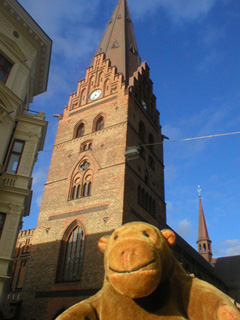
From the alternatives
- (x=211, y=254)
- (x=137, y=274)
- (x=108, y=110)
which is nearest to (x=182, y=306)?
(x=137, y=274)

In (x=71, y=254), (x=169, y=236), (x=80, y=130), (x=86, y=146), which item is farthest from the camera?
(x=80, y=130)

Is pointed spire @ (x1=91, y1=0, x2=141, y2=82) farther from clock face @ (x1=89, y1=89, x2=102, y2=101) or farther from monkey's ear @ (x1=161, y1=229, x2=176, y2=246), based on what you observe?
monkey's ear @ (x1=161, y1=229, x2=176, y2=246)

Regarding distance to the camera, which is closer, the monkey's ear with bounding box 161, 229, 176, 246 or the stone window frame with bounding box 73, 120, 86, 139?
the monkey's ear with bounding box 161, 229, 176, 246

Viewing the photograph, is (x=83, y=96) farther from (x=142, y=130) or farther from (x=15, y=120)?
(x=15, y=120)

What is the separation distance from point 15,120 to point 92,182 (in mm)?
7708

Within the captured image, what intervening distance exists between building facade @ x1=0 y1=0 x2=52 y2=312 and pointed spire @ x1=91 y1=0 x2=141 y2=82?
12244 millimetres

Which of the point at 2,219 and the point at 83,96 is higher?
the point at 83,96

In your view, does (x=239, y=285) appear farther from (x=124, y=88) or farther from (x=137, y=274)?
(x=137, y=274)

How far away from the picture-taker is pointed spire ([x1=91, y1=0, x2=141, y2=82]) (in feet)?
84.4

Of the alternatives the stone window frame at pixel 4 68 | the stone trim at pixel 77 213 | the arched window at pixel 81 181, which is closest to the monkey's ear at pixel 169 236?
the stone window frame at pixel 4 68

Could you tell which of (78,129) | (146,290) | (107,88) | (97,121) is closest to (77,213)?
(97,121)

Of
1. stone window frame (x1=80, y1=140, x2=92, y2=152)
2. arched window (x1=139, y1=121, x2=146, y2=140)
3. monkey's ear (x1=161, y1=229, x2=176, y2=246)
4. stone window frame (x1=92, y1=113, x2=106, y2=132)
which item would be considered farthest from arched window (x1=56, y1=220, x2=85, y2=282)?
monkey's ear (x1=161, y1=229, x2=176, y2=246)

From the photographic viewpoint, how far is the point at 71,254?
16234mm

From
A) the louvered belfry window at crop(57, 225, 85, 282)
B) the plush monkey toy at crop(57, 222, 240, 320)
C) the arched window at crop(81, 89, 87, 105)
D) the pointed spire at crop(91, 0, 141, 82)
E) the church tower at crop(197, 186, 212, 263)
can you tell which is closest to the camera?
the plush monkey toy at crop(57, 222, 240, 320)
